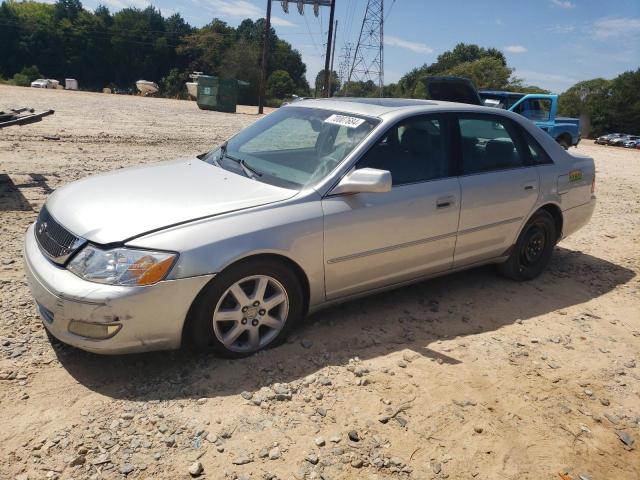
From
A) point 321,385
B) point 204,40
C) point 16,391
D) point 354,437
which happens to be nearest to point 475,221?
point 321,385

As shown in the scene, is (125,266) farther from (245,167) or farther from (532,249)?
(532,249)

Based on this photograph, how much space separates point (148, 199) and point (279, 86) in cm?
6502

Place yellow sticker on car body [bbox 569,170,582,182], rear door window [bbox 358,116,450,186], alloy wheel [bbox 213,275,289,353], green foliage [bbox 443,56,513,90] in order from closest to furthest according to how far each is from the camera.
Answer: alloy wheel [bbox 213,275,289,353], rear door window [bbox 358,116,450,186], yellow sticker on car body [bbox 569,170,582,182], green foliage [bbox 443,56,513,90]

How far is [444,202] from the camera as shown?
13.3ft

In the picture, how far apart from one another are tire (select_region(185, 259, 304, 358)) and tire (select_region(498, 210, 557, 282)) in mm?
2383

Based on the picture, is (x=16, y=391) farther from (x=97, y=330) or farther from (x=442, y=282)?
(x=442, y=282)

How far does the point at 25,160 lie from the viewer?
8.67m

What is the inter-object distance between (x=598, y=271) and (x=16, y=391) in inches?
212

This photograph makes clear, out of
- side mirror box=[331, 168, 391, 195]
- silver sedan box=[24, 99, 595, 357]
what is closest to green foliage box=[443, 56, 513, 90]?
silver sedan box=[24, 99, 595, 357]

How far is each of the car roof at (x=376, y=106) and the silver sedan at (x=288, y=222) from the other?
2cm

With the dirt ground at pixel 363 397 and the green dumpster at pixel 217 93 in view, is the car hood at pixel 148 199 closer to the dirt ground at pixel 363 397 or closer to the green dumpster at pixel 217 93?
the dirt ground at pixel 363 397

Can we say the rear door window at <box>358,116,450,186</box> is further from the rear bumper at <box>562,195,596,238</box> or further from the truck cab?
the truck cab

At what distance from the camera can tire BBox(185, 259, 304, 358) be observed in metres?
3.07

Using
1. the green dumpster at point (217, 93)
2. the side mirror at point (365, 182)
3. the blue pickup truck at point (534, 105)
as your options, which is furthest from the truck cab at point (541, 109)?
the green dumpster at point (217, 93)
